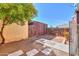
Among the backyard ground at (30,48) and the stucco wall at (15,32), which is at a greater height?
the stucco wall at (15,32)

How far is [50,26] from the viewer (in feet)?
3.39

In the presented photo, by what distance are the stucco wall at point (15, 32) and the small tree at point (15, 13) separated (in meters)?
0.03

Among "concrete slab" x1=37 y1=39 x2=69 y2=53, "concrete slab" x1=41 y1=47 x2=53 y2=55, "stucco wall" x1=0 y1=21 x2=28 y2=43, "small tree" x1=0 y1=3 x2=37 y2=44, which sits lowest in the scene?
"concrete slab" x1=41 y1=47 x2=53 y2=55

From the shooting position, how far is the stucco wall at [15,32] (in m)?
1.03

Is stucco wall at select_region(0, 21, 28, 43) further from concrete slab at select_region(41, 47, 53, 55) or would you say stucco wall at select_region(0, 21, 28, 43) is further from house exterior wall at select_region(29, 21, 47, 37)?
concrete slab at select_region(41, 47, 53, 55)

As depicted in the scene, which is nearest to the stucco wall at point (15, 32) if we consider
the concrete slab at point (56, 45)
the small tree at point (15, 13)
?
the small tree at point (15, 13)

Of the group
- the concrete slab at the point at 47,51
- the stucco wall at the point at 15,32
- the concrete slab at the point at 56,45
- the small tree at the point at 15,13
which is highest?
the small tree at the point at 15,13

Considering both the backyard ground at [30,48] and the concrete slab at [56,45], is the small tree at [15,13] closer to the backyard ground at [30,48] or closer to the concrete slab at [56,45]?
the backyard ground at [30,48]

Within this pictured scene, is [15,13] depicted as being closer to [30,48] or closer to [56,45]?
[30,48]

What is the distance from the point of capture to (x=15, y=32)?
3.37 ft

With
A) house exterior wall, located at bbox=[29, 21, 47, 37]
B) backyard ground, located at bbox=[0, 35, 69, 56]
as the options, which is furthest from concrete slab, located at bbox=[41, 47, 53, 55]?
house exterior wall, located at bbox=[29, 21, 47, 37]

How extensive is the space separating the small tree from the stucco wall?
0.03m

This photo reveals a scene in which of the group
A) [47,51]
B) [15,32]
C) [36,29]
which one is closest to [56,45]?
[47,51]

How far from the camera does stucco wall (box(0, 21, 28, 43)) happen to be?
1.03 metres
